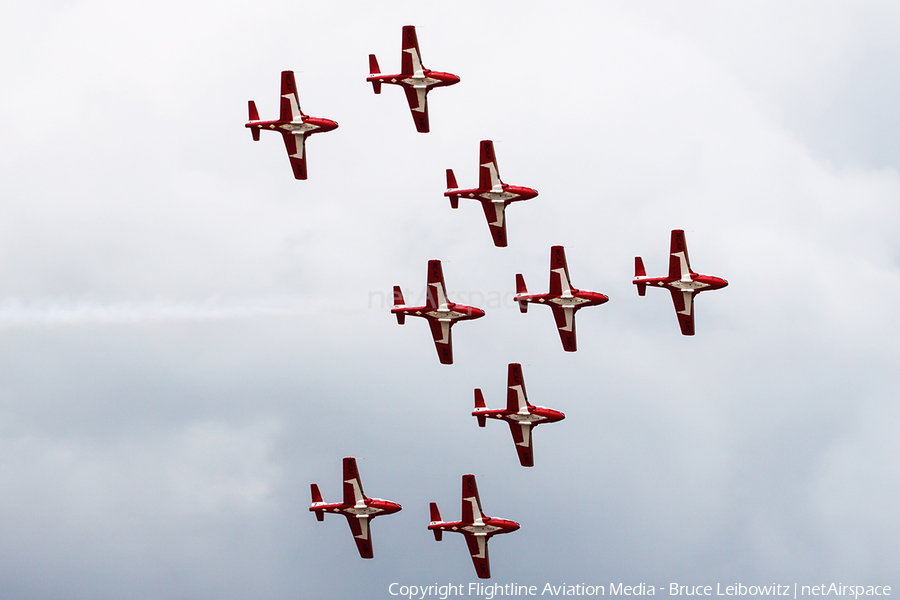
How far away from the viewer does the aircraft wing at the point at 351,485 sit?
103 meters

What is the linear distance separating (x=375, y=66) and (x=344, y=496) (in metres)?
30.5

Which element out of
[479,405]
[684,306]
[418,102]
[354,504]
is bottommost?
[354,504]

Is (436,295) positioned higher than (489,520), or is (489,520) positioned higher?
(436,295)

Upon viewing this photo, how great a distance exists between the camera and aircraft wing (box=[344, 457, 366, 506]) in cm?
10312

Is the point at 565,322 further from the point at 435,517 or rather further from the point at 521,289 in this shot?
the point at 435,517

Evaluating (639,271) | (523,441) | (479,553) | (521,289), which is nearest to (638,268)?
(639,271)

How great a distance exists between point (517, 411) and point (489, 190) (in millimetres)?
15979

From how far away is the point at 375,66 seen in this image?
10038 cm

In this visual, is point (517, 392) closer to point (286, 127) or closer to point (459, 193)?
point (459, 193)

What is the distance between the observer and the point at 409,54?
327ft

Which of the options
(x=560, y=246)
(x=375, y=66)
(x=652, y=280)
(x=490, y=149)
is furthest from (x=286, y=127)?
(x=652, y=280)

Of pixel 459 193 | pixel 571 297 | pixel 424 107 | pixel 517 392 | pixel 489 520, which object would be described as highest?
pixel 424 107

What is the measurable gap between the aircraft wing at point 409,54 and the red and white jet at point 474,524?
29.0 m

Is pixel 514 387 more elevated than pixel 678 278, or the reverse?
pixel 678 278
